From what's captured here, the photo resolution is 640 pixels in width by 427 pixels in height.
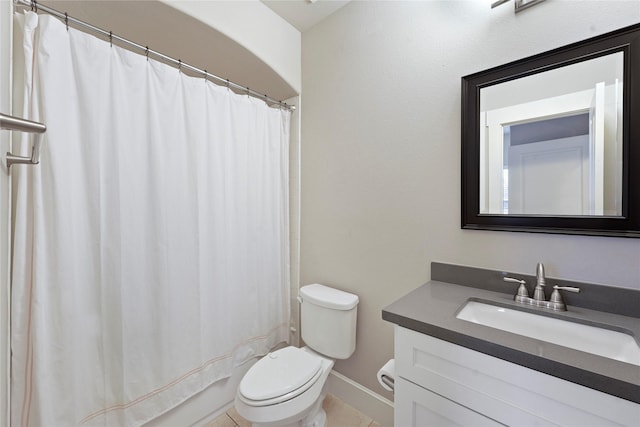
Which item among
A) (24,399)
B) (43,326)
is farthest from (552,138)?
(24,399)

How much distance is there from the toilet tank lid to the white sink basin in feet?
2.14

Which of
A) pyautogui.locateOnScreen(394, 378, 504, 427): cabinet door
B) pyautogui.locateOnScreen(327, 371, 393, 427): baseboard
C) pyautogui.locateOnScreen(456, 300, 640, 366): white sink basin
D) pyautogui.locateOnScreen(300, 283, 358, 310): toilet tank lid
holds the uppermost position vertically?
pyautogui.locateOnScreen(456, 300, 640, 366): white sink basin

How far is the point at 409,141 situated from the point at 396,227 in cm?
47

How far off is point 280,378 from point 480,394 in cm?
89

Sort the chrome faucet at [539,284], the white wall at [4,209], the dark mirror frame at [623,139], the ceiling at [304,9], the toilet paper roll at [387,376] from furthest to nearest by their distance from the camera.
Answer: the ceiling at [304,9], the toilet paper roll at [387,376], the chrome faucet at [539,284], the dark mirror frame at [623,139], the white wall at [4,209]

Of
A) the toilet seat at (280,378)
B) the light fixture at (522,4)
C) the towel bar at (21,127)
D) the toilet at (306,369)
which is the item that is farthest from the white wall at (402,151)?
the towel bar at (21,127)

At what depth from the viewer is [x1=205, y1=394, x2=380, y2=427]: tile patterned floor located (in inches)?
60.3

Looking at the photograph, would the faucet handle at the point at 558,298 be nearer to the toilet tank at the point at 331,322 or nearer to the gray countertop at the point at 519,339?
the gray countertop at the point at 519,339

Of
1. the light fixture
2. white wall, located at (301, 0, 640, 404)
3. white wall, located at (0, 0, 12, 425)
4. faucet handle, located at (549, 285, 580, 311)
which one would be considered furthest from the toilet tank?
the light fixture

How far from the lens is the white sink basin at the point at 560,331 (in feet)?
2.58

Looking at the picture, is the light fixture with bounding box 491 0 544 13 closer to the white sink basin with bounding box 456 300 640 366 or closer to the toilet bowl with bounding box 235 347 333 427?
the white sink basin with bounding box 456 300 640 366

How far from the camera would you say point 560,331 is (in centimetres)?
90

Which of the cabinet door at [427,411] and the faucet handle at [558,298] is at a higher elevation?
the faucet handle at [558,298]

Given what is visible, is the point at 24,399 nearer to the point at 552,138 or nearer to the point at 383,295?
the point at 383,295
